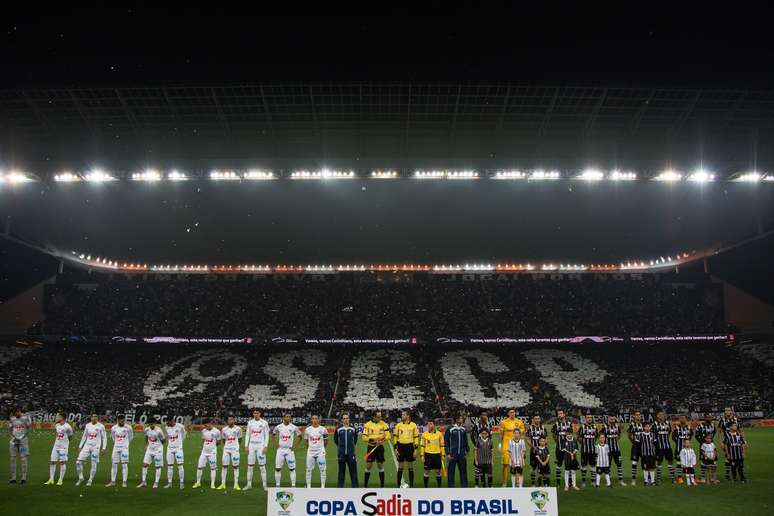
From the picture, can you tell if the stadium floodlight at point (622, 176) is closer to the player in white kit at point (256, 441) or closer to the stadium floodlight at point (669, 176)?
the stadium floodlight at point (669, 176)

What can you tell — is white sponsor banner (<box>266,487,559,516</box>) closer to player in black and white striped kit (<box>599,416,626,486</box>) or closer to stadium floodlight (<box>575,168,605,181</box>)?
player in black and white striped kit (<box>599,416,626,486</box>)

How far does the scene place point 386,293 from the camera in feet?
195

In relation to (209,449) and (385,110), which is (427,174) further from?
(209,449)

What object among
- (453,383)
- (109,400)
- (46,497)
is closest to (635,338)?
(453,383)

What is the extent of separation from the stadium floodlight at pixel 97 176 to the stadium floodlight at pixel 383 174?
18.1 m

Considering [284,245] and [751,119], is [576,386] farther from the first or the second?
[284,245]

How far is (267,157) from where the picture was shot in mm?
38062

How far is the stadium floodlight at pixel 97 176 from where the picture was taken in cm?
3988

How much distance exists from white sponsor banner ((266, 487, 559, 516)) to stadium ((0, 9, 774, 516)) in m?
0.05

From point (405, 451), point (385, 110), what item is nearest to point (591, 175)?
Answer: point (385, 110)

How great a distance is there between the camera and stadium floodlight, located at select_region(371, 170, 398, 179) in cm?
3938

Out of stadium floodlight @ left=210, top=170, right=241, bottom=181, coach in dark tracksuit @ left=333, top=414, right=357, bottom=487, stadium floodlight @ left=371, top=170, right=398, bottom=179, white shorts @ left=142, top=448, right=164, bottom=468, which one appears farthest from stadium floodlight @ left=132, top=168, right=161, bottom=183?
coach in dark tracksuit @ left=333, top=414, right=357, bottom=487

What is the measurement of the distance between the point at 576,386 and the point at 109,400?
118 feet

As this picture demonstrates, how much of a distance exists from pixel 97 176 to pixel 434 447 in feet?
108
